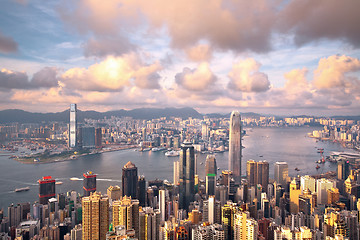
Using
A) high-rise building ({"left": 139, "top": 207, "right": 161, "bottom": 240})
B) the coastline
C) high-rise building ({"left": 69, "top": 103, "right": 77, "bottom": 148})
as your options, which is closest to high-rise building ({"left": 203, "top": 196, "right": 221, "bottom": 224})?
high-rise building ({"left": 139, "top": 207, "right": 161, "bottom": 240})

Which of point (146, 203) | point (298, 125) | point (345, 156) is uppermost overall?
point (298, 125)

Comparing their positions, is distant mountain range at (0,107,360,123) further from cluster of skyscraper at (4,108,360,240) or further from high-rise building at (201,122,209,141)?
cluster of skyscraper at (4,108,360,240)

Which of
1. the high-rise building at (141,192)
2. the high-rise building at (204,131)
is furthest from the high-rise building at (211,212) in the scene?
the high-rise building at (204,131)

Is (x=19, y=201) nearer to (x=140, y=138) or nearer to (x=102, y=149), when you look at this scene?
(x=102, y=149)

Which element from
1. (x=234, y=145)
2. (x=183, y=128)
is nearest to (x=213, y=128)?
(x=183, y=128)

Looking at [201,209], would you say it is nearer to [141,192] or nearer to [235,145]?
[141,192]

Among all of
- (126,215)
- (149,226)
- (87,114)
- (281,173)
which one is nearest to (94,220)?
(126,215)

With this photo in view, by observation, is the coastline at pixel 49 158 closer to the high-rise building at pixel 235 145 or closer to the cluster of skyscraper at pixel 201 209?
the cluster of skyscraper at pixel 201 209
